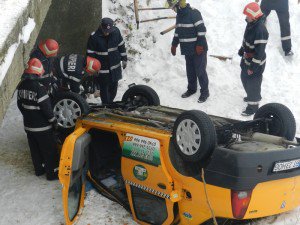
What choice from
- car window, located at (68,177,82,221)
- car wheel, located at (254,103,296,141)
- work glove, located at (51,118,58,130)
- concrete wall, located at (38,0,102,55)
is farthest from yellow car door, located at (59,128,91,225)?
concrete wall, located at (38,0,102,55)

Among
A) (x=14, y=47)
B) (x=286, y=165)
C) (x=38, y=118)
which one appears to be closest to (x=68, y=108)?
(x=38, y=118)

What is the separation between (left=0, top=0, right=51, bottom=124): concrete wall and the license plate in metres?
2.59

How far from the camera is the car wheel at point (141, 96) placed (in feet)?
20.5

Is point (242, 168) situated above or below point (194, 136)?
below

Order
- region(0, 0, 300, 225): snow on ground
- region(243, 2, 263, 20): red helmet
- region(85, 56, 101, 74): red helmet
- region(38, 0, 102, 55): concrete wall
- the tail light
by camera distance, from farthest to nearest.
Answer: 1. region(38, 0, 102, 55): concrete wall
2. region(243, 2, 263, 20): red helmet
3. region(85, 56, 101, 74): red helmet
4. region(0, 0, 300, 225): snow on ground
5. the tail light

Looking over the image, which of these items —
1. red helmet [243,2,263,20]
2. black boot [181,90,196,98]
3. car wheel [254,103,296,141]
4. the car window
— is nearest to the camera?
car wheel [254,103,296,141]

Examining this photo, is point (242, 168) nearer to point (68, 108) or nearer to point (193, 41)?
point (68, 108)

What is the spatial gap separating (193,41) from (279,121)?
12.8 ft

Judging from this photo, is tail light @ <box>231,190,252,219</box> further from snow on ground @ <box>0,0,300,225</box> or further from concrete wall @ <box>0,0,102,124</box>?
concrete wall @ <box>0,0,102,124</box>

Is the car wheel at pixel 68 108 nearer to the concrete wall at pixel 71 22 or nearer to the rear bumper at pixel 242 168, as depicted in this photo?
the rear bumper at pixel 242 168

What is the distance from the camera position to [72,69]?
7.03 m

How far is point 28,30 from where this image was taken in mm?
4996

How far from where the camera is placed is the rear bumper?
3918 mm

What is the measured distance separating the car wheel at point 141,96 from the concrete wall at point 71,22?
159 inches
